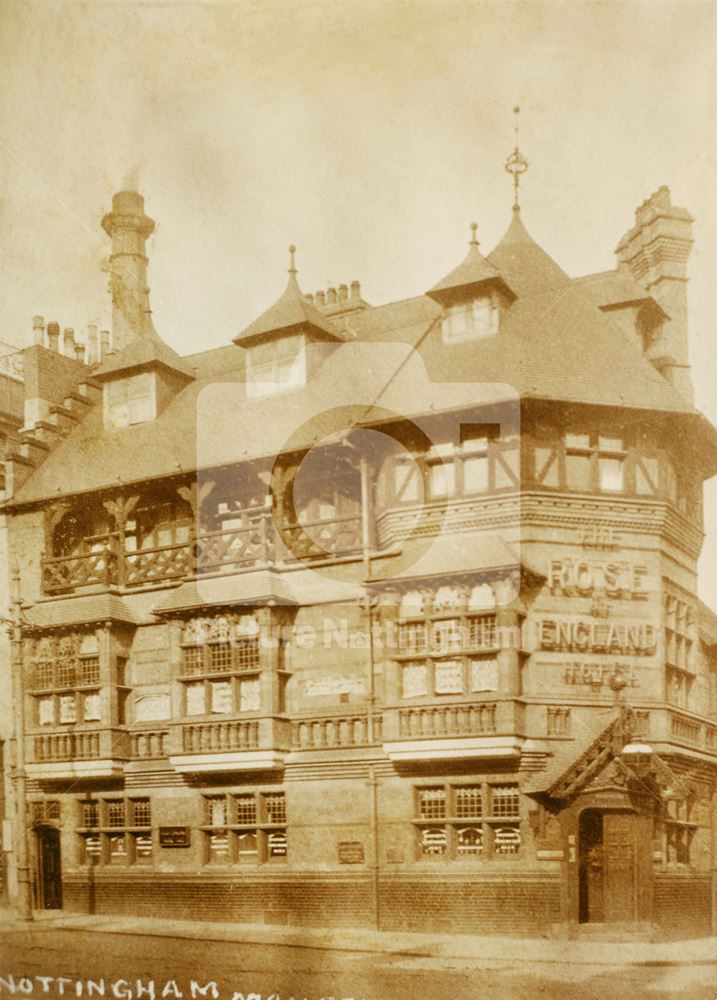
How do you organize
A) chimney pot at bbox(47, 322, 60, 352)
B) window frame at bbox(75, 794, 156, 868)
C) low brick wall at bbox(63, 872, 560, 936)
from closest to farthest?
1. chimney pot at bbox(47, 322, 60, 352)
2. low brick wall at bbox(63, 872, 560, 936)
3. window frame at bbox(75, 794, 156, 868)

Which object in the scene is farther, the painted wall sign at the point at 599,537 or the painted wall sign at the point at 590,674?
the painted wall sign at the point at 599,537

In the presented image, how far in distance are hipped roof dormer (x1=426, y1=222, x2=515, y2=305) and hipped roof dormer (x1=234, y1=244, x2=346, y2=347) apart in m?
1.64

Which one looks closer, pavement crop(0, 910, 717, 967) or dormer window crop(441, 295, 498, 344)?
pavement crop(0, 910, 717, 967)

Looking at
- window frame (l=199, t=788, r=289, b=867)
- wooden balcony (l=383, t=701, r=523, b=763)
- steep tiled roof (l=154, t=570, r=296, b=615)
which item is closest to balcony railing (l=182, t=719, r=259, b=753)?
window frame (l=199, t=788, r=289, b=867)

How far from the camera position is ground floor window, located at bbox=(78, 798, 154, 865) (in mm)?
15297

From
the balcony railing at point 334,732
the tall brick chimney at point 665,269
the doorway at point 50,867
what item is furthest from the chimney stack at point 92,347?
the doorway at point 50,867

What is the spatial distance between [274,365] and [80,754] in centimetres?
586

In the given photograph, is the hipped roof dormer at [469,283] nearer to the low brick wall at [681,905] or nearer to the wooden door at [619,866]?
the wooden door at [619,866]

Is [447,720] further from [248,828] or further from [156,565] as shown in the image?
[156,565]

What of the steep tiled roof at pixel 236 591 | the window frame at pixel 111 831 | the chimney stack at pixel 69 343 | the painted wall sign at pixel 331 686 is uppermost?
the chimney stack at pixel 69 343

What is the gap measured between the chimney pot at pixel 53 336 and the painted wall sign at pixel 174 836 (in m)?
6.58

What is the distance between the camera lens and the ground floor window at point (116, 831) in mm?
15297

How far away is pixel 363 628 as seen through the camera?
1400 cm

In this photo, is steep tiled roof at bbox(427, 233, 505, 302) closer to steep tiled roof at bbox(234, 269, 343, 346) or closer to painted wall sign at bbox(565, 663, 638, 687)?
steep tiled roof at bbox(234, 269, 343, 346)
